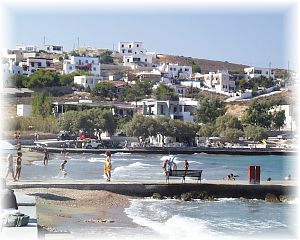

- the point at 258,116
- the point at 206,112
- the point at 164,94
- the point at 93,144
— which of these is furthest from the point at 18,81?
the point at 258,116

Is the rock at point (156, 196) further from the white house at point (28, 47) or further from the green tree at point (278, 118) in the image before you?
the white house at point (28, 47)

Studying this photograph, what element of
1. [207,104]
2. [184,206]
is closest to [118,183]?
[184,206]

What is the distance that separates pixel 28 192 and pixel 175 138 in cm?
6554

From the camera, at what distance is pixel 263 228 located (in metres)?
16.5

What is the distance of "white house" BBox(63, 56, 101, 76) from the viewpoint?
130000 millimetres

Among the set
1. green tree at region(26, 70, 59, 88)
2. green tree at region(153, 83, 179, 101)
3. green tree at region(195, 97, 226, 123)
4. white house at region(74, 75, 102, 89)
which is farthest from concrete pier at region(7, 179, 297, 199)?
white house at region(74, 75, 102, 89)

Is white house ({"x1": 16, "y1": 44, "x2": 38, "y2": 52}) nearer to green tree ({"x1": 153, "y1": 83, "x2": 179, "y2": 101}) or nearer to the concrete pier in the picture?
green tree ({"x1": 153, "y1": 83, "x2": 179, "y2": 101})

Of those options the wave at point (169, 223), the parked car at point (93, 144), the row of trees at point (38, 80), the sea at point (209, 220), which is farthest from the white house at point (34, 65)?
the wave at point (169, 223)

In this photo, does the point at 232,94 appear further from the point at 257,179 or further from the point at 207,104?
the point at 257,179

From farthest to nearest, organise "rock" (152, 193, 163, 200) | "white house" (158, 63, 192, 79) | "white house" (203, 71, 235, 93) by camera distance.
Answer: "white house" (158, 63, 192, 79), "white house" (203, 71, 235, 93), "rock" (152, 193, 163, 200)

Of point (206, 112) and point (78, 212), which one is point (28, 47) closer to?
point (206, 112)

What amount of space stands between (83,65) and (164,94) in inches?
1392

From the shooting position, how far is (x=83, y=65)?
137 m

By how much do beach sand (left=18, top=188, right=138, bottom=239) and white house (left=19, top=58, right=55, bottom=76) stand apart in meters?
101
